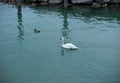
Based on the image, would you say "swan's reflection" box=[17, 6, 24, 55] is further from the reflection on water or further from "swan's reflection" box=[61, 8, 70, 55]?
"swan's reflection" box=[61, 8, 70, 55]

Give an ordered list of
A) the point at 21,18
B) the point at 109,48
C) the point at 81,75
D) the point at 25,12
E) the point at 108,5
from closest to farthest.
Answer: the point at 81,75 < the point at 109,48 < the point at 21,18 < the point at 25,12 < the point at 108,5

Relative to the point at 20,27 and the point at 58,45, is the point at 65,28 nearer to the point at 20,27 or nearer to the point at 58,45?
the point at 20,27

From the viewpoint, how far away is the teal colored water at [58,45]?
1916 centimetres

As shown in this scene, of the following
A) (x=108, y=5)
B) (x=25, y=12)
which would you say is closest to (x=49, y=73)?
(x=25, y=12)

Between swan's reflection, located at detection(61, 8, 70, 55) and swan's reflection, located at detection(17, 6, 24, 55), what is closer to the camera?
swan's reflection, located at detection(17, 6, 24, 55)

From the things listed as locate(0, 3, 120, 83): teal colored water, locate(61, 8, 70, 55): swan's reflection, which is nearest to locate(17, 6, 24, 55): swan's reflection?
locate(0, 3, 120, 83): teal colored water

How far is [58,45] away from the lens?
24.8 metres

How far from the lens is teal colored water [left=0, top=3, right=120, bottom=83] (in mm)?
19156

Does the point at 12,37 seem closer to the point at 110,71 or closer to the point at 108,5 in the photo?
the point at 110,71

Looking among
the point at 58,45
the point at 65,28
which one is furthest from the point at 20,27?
the point at 58,45

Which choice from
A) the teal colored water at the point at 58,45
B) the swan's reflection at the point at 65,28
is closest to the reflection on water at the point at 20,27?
the teal colored water at the point at 58,45

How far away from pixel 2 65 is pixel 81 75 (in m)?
5.92

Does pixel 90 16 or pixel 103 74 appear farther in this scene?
pixel 90 16

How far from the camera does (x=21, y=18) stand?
3369 centimetres
